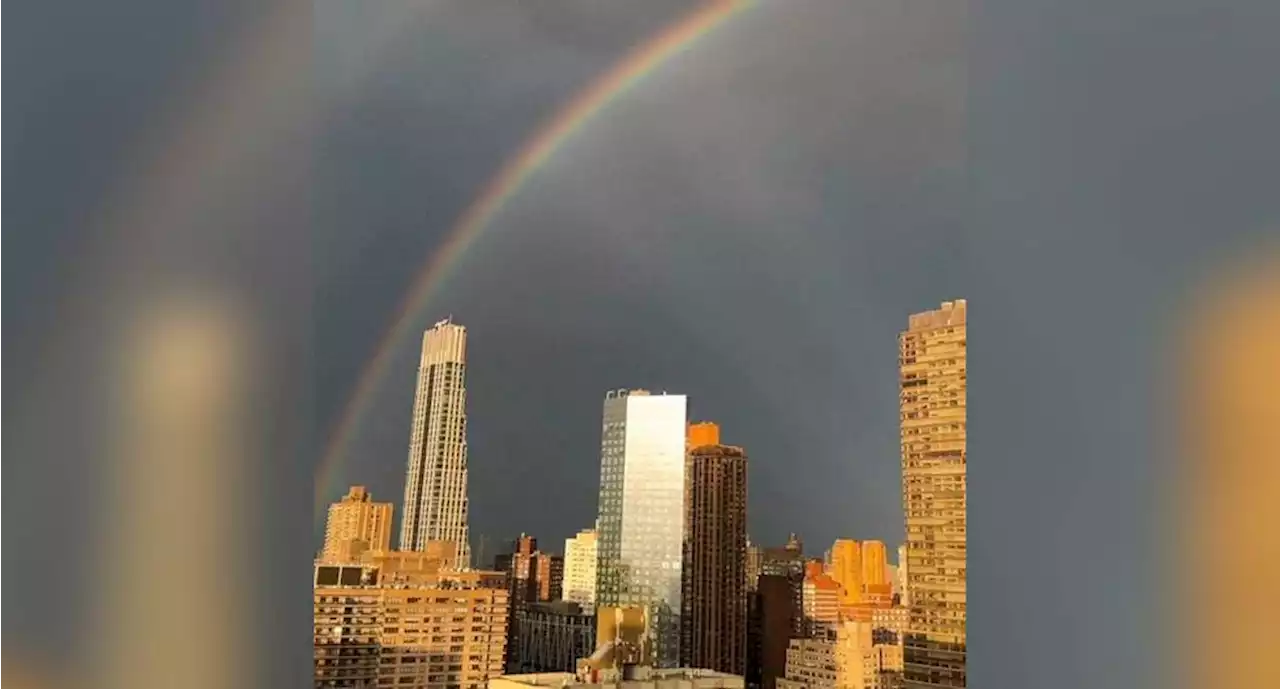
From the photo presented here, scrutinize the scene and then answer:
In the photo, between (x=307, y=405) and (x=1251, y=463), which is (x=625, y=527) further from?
(x=1251, y=463)

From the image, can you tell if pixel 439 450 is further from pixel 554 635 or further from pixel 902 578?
pixel 902 578

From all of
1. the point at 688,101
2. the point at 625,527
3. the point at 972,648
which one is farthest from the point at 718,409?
the point at 972,648

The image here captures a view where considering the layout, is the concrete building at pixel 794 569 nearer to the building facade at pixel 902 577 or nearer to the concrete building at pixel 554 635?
the building facade at pixel 902 577

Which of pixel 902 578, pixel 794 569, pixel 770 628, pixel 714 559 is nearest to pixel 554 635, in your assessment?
pixel 714 559

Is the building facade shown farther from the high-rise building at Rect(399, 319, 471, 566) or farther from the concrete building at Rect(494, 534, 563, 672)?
the high-rise building at Rect(399, 319, 471, 566)

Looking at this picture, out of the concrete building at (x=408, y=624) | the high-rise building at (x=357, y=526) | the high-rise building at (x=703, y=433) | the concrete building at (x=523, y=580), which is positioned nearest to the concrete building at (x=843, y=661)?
the high-rise building at (x=703, y=433)

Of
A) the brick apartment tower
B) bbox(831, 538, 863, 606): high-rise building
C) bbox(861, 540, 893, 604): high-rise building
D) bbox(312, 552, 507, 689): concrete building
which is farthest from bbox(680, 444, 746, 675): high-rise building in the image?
bbox(312, 552, 507, 689): concrete building
